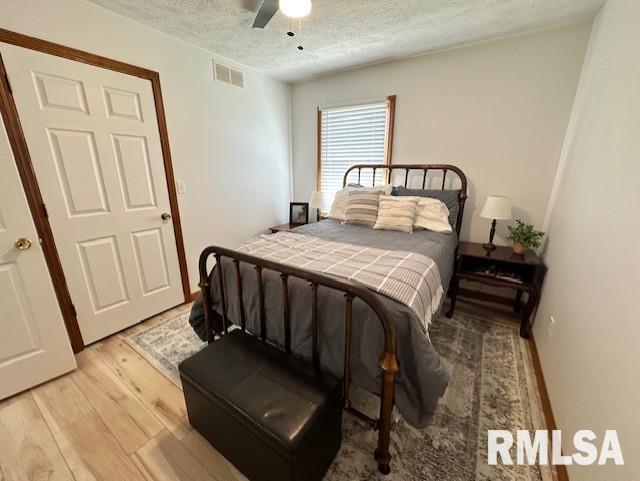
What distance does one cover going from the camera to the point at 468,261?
7.80 feet

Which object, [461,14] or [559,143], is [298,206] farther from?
[559,143]

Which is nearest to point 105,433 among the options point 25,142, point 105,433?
point 105,433

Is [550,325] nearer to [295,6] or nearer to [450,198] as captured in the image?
[450,198]

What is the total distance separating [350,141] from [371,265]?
223cm

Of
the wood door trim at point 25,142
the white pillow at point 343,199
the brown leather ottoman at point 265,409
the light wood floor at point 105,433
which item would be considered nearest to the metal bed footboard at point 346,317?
the brown leather ottoman at point 265,409

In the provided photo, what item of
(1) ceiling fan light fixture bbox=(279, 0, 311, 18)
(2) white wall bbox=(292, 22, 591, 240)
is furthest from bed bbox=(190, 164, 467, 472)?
(1) ceiling fan light fixture bbox=(279, 0, 311, 18)

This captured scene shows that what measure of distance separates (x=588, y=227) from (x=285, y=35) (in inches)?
102

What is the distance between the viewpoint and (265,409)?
40.3 inches

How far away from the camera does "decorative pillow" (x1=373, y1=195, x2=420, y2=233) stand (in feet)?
7.80

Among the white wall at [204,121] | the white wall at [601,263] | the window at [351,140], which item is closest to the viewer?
the white wall at [601,263]

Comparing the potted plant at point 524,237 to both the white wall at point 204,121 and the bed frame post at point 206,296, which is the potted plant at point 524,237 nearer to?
the bed frame post at point 206,296

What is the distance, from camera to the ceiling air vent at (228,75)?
2.67 metres

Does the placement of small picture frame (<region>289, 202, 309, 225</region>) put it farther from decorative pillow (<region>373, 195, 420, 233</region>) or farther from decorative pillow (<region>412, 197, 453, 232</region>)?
decorative pillow (<region>412, 197, 453, 232</region>)

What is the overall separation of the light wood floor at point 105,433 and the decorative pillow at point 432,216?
7.21 ft
